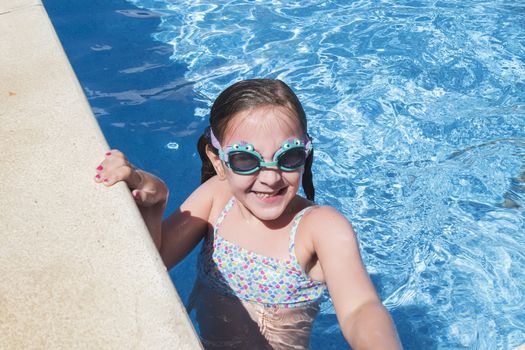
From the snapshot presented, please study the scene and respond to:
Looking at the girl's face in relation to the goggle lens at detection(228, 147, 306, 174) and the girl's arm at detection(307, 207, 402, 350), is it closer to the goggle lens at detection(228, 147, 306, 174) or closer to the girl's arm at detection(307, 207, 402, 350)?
the goggle lens at detection(228, 147, 306, 174)

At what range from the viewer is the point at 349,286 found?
8.20ft

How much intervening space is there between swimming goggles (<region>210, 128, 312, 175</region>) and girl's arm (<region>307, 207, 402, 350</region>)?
0.28 meters

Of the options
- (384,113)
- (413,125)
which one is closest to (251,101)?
(413,125)

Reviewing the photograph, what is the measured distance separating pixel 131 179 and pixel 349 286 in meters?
0.94

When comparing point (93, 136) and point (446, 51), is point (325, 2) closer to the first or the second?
point (446, 51)

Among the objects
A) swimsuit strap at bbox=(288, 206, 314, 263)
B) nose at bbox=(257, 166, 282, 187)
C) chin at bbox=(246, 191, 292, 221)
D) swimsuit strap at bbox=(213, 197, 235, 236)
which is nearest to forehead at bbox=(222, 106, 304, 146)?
nose at bbox=(257, 166, 282, 187)

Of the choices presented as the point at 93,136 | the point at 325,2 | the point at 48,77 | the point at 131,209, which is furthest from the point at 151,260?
the point at 325,2

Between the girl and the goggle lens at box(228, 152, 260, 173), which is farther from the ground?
the goggle lens at box(228, 152, 260, 173)

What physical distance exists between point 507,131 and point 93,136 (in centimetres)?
369

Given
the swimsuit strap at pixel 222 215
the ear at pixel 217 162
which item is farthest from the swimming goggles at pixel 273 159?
the swimsuit strap at pixel 222 215

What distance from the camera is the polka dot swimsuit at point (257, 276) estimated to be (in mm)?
2904

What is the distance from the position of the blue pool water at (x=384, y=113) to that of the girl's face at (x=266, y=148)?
4.60ft

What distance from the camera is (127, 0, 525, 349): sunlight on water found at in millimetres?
4145

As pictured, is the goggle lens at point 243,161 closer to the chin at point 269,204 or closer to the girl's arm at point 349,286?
the chin at point 269,204
